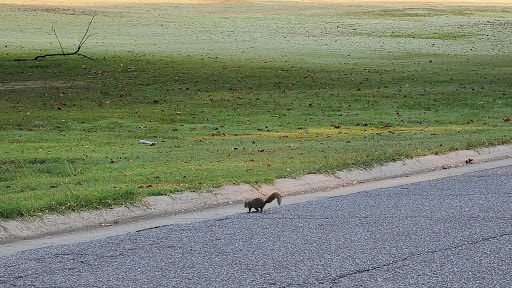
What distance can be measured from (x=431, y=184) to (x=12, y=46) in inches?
1205

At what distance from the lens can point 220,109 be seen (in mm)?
23203

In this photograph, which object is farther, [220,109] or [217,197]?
[220,109]

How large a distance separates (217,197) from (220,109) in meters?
12.7

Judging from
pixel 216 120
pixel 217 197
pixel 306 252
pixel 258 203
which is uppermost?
pixel 306 252

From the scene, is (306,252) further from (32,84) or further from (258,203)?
(32,84)

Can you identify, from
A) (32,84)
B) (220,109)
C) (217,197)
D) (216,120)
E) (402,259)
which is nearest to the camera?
(402,259)

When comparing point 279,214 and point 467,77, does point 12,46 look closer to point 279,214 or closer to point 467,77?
point 467,77

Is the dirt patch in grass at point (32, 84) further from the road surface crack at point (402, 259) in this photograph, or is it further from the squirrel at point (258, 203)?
the road surface crack at point (402, 259)

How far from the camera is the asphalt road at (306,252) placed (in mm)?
7231

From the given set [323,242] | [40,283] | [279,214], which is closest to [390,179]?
[279,214]

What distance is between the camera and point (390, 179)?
1265cm

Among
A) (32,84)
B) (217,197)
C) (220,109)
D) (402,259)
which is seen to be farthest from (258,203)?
(32,84)

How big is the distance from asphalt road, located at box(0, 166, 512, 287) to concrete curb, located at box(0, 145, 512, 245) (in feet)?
2.61

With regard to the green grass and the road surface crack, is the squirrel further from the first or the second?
the road surface crack
